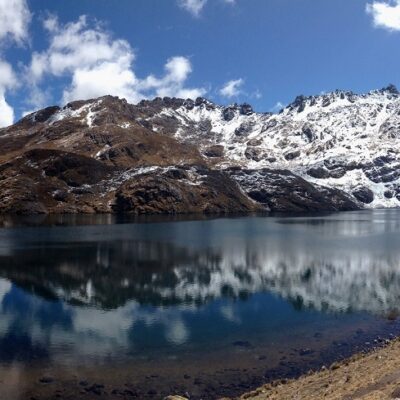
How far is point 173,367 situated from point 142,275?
150 ft

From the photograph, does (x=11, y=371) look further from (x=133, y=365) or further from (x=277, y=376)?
(x=277, y=376)

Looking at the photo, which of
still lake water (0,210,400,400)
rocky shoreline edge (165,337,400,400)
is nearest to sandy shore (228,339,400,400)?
rocky shoreline edge (165,337,400,400)

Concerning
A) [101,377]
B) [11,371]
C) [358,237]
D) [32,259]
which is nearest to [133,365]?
[101,377]

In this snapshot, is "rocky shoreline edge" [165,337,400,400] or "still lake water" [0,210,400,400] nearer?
"rocky shoreline edge" [165,337,400,400]

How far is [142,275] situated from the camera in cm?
8419

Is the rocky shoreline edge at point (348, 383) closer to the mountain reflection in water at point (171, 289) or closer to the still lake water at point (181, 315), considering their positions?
the still lake water at point (181, 315)

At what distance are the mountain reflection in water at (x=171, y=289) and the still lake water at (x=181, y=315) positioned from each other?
217 millimetres

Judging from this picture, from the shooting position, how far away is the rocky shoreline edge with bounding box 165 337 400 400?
2508 centimetres

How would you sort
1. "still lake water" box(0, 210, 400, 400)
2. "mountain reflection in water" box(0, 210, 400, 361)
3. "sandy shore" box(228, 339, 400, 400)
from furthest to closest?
"mountain reflection in water" box(0, 210, 400, 361) → "still lake water" box(0, 210, 400, 400) → "sandy shore" box(228, 339, 400, 400)

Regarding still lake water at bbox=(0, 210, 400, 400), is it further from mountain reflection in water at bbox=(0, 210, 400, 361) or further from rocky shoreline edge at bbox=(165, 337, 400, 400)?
rocky shoreline edge at bbox=(165, 337, 400, 400)

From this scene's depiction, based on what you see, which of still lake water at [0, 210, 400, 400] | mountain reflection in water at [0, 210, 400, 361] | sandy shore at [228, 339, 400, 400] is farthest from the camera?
mountain reflection in water at [0, 210, 400, 361]

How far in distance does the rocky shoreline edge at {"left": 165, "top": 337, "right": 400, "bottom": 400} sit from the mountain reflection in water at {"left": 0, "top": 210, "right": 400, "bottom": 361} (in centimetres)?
1440

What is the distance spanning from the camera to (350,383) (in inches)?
1098

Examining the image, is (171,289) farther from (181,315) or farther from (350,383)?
(350,383)
